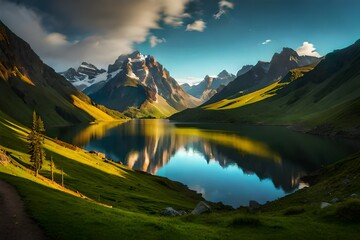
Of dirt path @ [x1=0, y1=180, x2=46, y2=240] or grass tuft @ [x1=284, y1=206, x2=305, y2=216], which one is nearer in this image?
dirt path @ [x1=0, y1=180, x2=46, y2=240]

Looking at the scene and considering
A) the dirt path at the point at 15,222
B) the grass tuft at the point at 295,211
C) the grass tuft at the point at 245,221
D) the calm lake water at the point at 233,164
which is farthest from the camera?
the calm lake water at the point at 233,164

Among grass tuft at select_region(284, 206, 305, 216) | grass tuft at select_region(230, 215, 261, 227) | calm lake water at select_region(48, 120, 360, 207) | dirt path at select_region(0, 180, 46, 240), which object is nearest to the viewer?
dirt path at select_region(0, 180, 46, 240)

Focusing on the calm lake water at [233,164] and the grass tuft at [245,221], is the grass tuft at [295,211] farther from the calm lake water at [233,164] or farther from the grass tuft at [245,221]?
the calm lake water at [233,164]

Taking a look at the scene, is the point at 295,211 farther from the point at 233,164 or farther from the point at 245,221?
the point at 233,164

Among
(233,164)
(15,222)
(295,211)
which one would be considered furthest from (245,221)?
(233,164)

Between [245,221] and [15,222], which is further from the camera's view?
[245,221]

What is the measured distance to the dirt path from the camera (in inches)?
811

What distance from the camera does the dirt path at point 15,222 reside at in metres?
20.6

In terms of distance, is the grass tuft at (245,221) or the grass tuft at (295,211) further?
the grass tuft at (295,211)

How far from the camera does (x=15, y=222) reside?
22625 millimetres

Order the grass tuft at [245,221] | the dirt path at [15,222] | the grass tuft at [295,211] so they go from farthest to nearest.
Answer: the grass tuft at [295,211] → the grass tuft at [245,221] → the dirt path at [15,222]

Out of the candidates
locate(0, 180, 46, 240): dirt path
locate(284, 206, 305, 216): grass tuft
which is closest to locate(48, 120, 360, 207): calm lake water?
locate(284, 206, 305, 216): grass tuft

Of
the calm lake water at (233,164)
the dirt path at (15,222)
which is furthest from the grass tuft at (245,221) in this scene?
the calm lake water at (233,164)

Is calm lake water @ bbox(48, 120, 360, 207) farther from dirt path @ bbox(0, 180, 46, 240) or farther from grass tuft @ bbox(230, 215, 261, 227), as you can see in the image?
dirt path @ bbox(0, 180, 46, 240)
